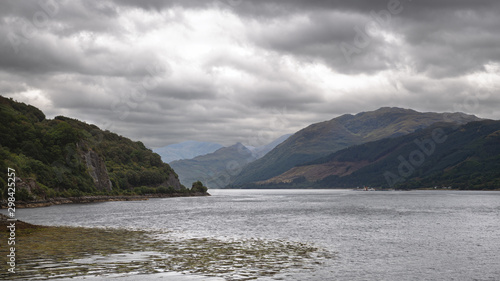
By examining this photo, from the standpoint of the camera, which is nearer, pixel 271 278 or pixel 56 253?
pixel 271 278

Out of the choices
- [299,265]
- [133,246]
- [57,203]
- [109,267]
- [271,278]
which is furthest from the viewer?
[57,203]

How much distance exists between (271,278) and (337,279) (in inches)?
203

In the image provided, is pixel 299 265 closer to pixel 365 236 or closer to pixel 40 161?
pixel 365 236

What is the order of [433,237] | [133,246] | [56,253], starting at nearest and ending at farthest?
[56,253] → [133,246] → [433,237]

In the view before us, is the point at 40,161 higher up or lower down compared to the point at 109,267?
higher up

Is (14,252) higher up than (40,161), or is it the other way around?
(40,161)

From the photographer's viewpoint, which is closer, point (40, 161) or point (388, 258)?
point (388, 258)

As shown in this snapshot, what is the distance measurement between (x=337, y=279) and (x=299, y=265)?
5.53 meters

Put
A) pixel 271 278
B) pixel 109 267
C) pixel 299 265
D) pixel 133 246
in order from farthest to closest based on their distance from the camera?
pixel 133 246
pixel 299 265
pixel 109 267
pixel 271 278

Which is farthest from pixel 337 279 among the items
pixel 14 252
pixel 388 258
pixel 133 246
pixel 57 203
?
pixel 57 203

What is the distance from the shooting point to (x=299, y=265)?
36844 millimetres

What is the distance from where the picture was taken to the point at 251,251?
4478 centimetres

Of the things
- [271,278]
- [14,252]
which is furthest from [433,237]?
[14,252]

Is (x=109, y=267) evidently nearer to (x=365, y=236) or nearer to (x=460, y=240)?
(x=365, y=236)
